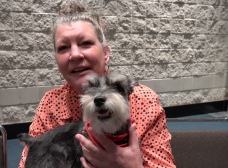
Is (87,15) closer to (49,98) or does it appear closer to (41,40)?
(49,98)

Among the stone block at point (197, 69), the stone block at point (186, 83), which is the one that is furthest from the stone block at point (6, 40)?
the stone block at point (197, 69)

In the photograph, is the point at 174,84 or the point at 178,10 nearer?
the point at 178,10

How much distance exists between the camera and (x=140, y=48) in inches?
138

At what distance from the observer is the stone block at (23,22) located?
2.78 metres

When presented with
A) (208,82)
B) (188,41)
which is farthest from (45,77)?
(208,82)

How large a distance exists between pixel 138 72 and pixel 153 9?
1.26 meters

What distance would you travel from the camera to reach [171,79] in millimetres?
3822

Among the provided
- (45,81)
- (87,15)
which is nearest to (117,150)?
(87,15)

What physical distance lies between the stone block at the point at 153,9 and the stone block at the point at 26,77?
241 centimetres

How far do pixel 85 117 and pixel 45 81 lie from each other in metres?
2.33

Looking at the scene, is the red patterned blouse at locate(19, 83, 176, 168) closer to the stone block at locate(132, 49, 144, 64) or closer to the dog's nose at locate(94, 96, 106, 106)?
the dog's nose at locate(94, 96, 106, 106)

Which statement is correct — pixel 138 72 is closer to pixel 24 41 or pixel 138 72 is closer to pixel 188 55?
pixel 188 55

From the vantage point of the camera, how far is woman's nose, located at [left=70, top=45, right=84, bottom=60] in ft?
3.99

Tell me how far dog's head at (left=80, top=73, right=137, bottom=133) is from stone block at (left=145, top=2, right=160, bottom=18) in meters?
2.78
